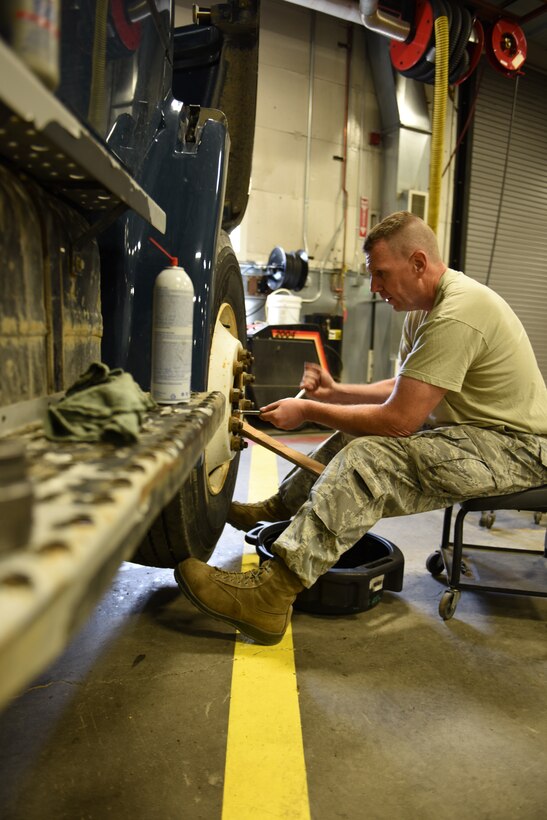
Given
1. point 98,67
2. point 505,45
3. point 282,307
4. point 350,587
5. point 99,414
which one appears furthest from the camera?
point 505,45

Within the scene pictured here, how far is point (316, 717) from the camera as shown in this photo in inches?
47.7

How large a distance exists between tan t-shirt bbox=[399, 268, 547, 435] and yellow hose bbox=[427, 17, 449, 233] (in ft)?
9.18

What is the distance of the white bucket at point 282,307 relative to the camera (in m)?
5.27

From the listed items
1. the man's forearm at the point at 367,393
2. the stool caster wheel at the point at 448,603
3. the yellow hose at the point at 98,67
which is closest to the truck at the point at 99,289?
the yellow hose at the point at 98,67

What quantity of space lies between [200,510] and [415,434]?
733mm

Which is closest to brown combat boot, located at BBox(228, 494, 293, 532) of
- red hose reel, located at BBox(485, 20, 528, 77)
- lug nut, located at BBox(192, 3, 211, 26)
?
lug nut, located at BBox(192, 3, 211, 26)

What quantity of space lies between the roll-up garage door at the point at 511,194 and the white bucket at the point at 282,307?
2.56m

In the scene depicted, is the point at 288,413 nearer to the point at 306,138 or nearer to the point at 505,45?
the point at 306,138

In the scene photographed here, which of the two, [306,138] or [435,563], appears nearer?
[435,563]

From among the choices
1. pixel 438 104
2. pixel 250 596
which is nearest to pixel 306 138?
pixel 438 104

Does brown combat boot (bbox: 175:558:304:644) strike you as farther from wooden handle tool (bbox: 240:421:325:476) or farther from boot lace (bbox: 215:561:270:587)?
wooden handle tool (bbox: 240:421:325:476)

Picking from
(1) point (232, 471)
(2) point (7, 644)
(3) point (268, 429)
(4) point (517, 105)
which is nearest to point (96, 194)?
(2) point (7, 644)

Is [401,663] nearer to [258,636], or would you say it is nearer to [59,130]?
[258,636]

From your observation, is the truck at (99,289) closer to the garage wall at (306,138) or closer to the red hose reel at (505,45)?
the garage wall at (306,138)
